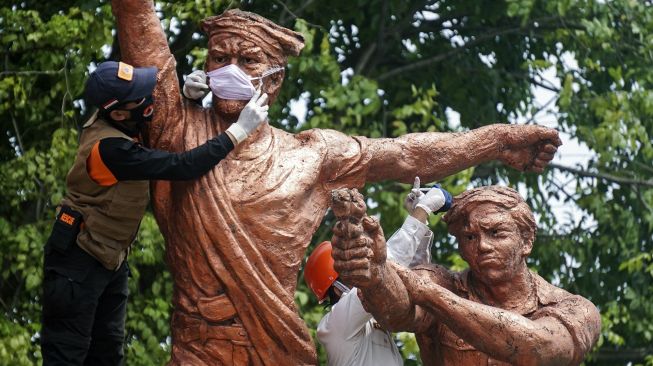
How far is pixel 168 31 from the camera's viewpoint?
1683cm

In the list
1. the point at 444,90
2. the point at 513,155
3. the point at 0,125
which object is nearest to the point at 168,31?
the point at 0,125

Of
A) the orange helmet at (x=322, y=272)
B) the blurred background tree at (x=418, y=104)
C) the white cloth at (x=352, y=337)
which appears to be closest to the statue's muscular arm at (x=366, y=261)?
the white cloth at (x=352, y=337)

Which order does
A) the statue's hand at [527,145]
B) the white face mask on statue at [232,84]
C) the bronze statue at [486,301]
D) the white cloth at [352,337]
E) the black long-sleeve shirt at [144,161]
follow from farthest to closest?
1. the statue's hand at [527,145]
2. the white cloth at [352,337]
3. the white face mask on statue at [232,84]
4. the bronze statue at [486,301]
5. the black long-sleeve shirt at [144,161]

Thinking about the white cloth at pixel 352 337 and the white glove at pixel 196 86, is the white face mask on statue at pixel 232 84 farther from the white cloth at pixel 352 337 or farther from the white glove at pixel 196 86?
the white cloth at pixel 352 337

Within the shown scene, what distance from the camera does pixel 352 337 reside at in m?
12.2

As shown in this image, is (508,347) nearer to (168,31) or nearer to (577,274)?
(168,31)

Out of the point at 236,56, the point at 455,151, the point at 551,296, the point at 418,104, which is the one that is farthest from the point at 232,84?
the point at 418,104

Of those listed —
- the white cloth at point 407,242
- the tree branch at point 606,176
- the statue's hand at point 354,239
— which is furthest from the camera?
the tree branch at point 606,176

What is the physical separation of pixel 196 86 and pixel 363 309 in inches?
54.7

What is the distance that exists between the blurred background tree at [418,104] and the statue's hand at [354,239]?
471 cm

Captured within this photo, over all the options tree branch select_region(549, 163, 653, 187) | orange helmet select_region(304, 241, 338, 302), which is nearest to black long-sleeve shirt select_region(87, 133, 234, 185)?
orange helmet select_region(304, 241, 338, 302)

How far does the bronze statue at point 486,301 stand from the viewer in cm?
1164

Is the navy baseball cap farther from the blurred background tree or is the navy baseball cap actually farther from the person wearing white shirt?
the blurred background tree

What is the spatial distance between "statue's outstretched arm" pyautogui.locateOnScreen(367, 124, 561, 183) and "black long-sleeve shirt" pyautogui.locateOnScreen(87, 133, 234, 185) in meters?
1.09
